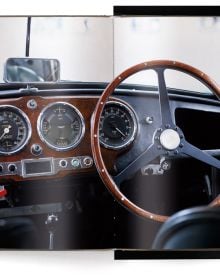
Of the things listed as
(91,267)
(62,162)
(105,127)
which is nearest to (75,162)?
(62,162)

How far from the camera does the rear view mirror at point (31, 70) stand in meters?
1.68

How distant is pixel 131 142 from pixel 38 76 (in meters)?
0.39

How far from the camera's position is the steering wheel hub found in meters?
1.57

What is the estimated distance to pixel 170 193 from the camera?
5.64ft

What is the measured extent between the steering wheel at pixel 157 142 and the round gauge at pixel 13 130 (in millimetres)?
220

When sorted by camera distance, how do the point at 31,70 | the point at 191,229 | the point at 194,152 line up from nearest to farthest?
the point at 191,229
the point at 194,152
the point at 31,70

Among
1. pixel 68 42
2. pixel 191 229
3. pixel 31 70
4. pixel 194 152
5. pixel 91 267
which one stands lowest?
pixel 91 267

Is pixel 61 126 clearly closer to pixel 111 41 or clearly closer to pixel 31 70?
pixel 31 70

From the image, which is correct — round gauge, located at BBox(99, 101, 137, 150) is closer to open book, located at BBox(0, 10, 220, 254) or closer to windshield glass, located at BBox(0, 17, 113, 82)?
open book, located at BBox(0, 10, 220, 254)

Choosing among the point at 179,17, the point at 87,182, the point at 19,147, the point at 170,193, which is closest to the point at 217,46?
the point at 179,17

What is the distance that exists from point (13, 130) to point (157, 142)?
467 millimetres

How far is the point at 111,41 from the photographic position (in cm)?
176

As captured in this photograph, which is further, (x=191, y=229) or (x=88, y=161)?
(x=88, y=161)

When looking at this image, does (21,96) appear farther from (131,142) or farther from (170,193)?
(170,193)
